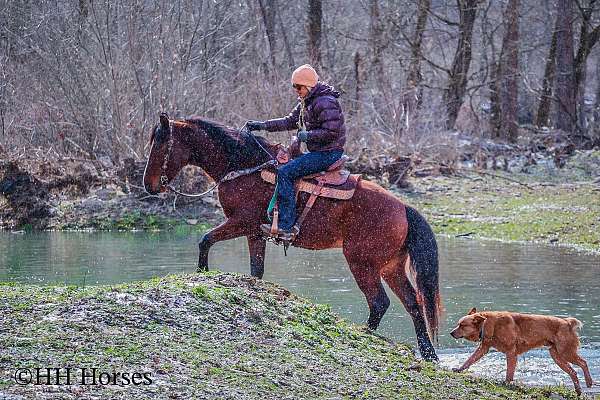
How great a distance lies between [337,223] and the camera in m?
11.3

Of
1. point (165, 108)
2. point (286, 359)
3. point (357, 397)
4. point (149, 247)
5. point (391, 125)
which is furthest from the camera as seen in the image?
point (391, 125)

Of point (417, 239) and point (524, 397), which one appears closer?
point (524, 397)

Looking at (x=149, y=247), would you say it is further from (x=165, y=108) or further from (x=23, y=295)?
(x=23, y=295)

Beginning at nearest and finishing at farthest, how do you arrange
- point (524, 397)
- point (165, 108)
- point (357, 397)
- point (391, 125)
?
point (357, 397) → point (524, 397) → point (165, 108) → point (391, 125)

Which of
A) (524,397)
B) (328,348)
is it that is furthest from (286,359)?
(524,397)

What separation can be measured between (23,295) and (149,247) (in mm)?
10021

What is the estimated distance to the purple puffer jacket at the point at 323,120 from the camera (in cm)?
1110

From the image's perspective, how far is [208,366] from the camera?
775 centimetres

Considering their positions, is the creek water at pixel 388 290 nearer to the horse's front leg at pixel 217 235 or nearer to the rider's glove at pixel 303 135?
the horse's front leg at pixel 217 235

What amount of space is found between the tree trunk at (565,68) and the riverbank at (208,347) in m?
29.8

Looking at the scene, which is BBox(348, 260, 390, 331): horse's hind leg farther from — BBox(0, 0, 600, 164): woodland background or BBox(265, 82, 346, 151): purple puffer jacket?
BBox(0, 0, 600, 164): woodland background

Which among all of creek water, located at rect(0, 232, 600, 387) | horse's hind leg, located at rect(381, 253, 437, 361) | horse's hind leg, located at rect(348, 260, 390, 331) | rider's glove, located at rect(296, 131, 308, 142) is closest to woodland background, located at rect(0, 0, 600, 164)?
creek water, located at rect(0, 232, 600, 387)

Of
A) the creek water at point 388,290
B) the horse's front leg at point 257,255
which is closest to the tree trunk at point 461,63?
the creek water at point 388,290

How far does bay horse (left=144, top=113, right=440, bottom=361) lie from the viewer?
10984mm
